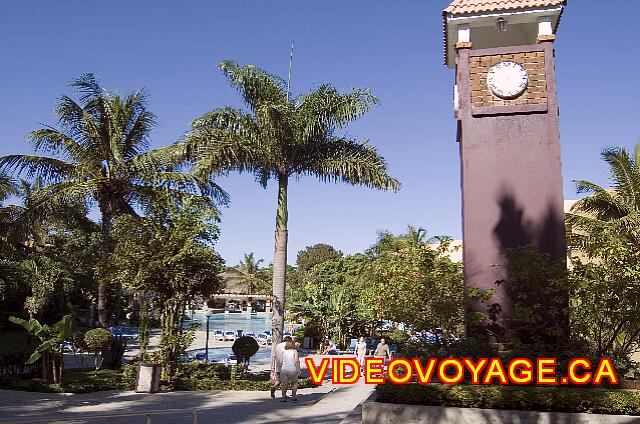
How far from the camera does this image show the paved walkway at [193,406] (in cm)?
1114

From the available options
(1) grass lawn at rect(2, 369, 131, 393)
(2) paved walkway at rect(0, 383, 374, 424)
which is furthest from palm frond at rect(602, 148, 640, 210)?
(1) grass lawn at rect(2, 369, 131, 393)

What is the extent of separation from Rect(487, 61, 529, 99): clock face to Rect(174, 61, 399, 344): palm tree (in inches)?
258

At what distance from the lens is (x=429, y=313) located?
43.0 ft

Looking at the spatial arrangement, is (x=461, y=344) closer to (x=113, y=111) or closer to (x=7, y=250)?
(x=113, y=111)

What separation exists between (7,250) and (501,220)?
995 inches

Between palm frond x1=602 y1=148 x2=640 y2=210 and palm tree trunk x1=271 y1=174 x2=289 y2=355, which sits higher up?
palm frond x1=602 y1=148 x2=640 y2=210

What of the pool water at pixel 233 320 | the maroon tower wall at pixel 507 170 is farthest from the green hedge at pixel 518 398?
the pool water at pixel 233 320

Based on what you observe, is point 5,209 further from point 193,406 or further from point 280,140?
point 193,406

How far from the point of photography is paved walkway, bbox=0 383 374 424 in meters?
11.1

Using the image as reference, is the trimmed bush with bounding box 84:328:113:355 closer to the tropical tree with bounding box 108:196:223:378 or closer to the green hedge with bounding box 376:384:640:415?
the tropical tree with bounding box 108:196:223:378

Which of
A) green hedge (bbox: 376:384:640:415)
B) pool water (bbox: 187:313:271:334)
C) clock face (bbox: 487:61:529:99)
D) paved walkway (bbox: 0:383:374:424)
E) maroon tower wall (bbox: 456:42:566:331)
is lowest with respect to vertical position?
pool water (bbox: 187:313:271:334)

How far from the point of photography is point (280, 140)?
19828mm

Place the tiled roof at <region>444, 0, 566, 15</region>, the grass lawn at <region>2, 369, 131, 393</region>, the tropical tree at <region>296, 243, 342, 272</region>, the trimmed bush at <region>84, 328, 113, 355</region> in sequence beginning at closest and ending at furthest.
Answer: the tiled roof at <region>444, 0, 566, 15</region>, the grass lawn at <region>2, 369, 131, 393</region>, the trimmed bush at <region>84, 328, 113, 355</region>, the tropical tree at <region>296, 243, 342, 272</region>

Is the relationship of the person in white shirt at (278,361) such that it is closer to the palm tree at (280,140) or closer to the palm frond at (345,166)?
the palm tree at (280,140)
